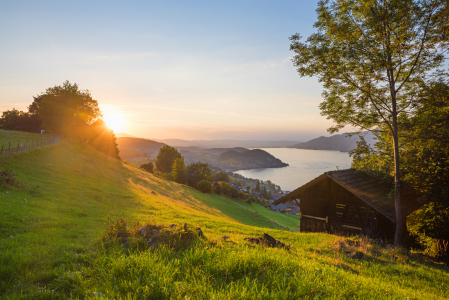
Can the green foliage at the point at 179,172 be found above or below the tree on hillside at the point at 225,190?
above

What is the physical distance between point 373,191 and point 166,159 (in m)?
72.2

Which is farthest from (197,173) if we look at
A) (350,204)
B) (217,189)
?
(350,204)

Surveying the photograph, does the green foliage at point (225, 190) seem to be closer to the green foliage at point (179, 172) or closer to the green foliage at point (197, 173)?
the green foliage at point (197, 173)

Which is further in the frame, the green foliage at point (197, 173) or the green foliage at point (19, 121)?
the green foliage at point (197, 173)

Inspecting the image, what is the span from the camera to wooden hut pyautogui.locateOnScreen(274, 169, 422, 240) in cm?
1401

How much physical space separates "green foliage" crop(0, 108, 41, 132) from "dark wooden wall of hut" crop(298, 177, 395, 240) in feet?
217

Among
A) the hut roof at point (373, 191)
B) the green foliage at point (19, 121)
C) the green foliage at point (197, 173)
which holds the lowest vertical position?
the green foliage at point (197, 173)

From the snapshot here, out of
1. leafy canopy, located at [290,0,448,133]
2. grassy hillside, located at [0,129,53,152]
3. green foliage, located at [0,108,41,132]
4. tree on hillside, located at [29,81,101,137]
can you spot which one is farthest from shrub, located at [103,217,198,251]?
green foliage, located at [0,108,41,132]

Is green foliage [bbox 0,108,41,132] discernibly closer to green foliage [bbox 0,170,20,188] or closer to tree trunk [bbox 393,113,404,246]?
green foliage [bbox 0,170,20,188]

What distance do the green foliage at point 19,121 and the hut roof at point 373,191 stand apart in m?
66.3

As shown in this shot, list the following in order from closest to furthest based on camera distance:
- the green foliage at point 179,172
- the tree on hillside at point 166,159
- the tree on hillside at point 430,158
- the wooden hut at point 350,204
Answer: the tree on hillside at point 430,158
the wooden hut at point 350,204
the green foliage at point 179,172
the tree on hillside at point 166,159

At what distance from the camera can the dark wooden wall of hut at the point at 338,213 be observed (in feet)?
47.2

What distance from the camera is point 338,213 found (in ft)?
53.4

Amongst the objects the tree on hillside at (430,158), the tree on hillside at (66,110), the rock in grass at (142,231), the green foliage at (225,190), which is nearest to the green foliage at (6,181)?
the rock in grass at (142,231)
